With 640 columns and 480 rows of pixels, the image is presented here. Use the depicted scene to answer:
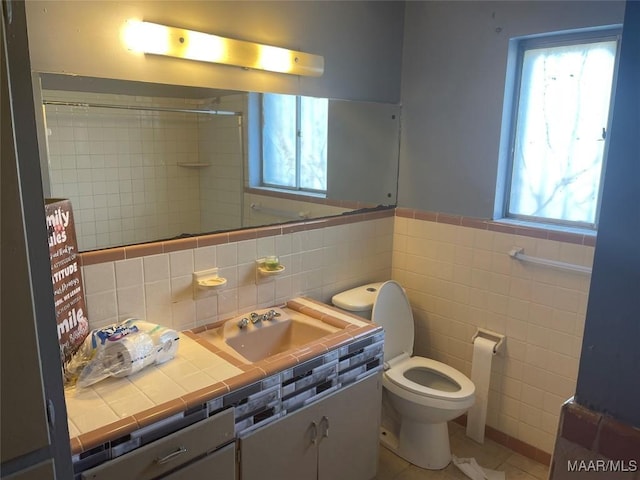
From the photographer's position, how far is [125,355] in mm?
1578

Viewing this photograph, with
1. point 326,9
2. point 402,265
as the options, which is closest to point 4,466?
point 326,9

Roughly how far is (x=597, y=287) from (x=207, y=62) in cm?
177

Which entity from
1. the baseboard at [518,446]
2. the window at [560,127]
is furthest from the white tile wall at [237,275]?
the baseboard at [518,446]

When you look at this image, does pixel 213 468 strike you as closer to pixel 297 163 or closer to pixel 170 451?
pixel 170 451

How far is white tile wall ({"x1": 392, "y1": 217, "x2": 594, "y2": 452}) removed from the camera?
2.32m

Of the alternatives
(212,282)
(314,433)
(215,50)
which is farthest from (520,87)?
(314,433)

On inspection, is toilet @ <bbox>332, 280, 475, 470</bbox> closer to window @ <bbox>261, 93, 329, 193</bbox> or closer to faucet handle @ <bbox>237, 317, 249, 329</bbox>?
faucet handle @ <bbox>237, 317, 249, 329</bbox>

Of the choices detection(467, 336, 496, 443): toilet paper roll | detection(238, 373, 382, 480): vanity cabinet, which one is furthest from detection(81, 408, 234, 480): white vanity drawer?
detection(467, 336, 496, 443): toilet paper roll

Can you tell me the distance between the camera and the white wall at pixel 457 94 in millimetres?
2332

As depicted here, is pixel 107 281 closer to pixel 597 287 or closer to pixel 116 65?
pixel 116 65

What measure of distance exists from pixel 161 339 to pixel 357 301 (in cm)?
110

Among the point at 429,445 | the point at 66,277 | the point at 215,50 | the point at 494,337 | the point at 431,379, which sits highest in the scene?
the point at 215,50

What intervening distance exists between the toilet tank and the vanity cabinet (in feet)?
1.34

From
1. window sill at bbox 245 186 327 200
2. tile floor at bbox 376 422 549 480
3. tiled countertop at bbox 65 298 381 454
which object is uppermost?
window sill at bbox 245 186 327 200
